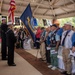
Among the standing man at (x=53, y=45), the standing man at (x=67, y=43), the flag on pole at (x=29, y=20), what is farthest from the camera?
the flag on pole at (x=29, y=20)

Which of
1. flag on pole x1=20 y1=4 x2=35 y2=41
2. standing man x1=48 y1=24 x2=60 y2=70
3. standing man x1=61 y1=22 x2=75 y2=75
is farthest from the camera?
flag on pole x1=20 y1=4 x2=35 y2=41

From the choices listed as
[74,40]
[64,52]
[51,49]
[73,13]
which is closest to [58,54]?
[51,49]

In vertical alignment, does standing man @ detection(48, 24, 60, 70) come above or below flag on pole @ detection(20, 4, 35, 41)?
below

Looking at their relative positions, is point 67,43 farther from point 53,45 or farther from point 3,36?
point 3,36

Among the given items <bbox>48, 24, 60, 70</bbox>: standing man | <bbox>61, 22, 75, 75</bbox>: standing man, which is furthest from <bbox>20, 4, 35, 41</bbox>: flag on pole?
<bbox>61, 22, 75, 75</bbox>: standing man

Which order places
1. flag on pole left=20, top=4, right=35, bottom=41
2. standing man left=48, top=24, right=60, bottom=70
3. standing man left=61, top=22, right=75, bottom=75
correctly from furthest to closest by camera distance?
1. flag on pole left=20, top=4, right=35, bottom=41
2. standing man left=48, top=24, right=60, bottom=70
3. standing man left=61, top=22, right=75, bottom=75

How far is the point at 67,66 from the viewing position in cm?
396

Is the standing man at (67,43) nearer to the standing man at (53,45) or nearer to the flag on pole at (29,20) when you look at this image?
the standing man at (53,45)

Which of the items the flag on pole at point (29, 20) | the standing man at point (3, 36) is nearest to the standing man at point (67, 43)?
the flag on pole at point (29, 20)

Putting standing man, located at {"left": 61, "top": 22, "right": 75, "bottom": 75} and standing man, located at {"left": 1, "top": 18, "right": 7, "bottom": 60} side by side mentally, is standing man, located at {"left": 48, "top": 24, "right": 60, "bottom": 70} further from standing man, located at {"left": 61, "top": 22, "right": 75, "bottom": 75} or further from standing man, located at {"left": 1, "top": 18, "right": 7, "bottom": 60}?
standing man, located at {"left": 1, "top": 18, "right": 7, "bottom": 60}

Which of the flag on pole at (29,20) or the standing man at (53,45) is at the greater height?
the flag on pole at (29,20)

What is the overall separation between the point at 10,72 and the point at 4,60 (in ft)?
5.86

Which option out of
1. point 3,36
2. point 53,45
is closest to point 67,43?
point 53,45

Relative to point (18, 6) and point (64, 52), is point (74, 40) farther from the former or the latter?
point (18, 6)
